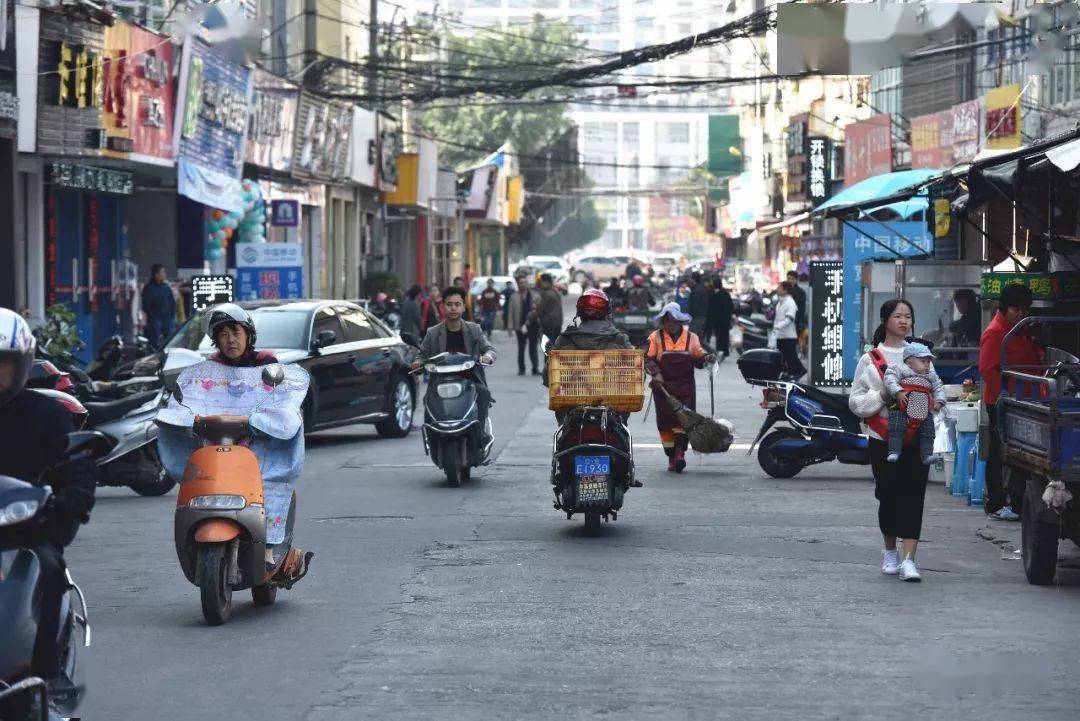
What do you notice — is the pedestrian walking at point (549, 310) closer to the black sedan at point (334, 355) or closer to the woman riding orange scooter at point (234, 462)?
the black sedan at point (334, 355)

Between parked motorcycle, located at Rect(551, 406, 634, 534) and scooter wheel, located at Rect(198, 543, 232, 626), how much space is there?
364cm

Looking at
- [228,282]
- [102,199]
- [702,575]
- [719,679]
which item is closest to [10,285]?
[228,282]

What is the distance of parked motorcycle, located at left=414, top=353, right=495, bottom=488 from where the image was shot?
15.3 metres

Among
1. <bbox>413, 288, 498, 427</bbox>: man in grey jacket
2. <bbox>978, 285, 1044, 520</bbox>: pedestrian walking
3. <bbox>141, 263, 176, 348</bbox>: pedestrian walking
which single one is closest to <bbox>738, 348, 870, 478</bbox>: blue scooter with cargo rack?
<bbox>413, 288, 498, 427</bbox>: man in grey jacket

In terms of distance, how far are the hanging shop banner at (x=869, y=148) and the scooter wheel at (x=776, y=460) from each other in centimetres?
1645

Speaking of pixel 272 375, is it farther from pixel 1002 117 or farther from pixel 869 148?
pixel 869 148

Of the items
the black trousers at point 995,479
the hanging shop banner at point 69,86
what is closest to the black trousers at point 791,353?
the hanging shop banner at point 69,86

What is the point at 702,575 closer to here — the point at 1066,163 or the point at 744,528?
the point at 744,528

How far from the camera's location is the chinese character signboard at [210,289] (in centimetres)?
2597

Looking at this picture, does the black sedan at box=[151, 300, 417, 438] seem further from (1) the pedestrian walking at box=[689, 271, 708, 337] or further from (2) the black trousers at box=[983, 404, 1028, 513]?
(1) the pedestrian walking at box=[689, 271, 708, 337]

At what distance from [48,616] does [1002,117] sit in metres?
20.0

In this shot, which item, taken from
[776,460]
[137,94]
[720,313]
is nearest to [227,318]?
[776,460]

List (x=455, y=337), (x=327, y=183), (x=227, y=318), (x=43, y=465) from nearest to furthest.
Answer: (x=43, y=465) → (x=227, y=318) → (x=455, y=337) → (x=327, y=183)

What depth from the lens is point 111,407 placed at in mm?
14398
